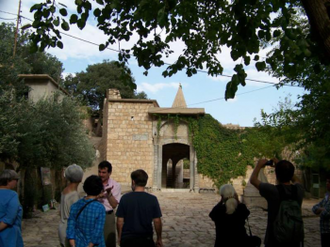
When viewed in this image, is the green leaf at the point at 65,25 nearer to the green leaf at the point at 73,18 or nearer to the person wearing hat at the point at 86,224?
the green leaf at the point at 73,18

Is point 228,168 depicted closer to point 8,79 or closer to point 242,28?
point 8,79

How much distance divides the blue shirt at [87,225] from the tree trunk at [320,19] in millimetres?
2690

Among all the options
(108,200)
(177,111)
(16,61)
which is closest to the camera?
(108,200)

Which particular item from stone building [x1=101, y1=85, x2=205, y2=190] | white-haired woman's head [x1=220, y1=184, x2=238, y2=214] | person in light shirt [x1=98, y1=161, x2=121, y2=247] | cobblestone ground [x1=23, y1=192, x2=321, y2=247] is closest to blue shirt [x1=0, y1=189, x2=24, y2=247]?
person in light shirt [x1=98, y1=161, x2=121, y2=247]

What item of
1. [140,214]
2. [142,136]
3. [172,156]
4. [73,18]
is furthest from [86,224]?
[172,156]

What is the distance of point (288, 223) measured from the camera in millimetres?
3184

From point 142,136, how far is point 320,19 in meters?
17.8

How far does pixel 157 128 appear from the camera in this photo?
68.7ft

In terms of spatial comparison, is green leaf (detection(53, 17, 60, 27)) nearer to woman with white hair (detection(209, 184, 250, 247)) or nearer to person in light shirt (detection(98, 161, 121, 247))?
person in light shirt (detection(98, 161, 121, 247))

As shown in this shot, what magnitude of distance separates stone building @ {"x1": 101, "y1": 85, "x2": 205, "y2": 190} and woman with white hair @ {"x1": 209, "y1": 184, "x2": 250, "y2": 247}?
56.3 feet

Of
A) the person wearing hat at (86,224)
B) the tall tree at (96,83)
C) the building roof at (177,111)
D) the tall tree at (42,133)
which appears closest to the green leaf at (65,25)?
the person wearing hat at (86,224)

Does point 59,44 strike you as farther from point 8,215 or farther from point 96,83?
point 96,83

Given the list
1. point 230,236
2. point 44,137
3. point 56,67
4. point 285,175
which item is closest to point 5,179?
point 230,236

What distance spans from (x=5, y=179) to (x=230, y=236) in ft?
7.99
